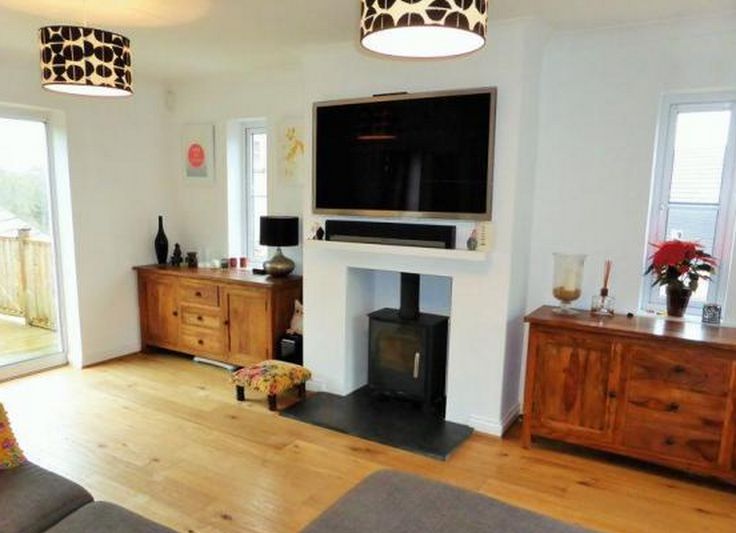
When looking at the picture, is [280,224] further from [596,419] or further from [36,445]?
[596,419]

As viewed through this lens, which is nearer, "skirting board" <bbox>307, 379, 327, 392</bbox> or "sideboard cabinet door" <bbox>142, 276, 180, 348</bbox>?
"skirting board" <bbox>307, 379, 327, 392</bbox>

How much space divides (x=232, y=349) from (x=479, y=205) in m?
2.40

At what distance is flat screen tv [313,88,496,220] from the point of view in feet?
10.1

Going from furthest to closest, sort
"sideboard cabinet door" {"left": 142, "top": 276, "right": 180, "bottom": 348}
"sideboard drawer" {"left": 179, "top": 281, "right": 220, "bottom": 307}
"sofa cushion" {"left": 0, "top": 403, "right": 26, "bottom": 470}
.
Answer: "sideboard cabinet door" {"left": 142, "top": 276, "right": 180, "bottom": 348}
"sideboard drawer" {"left": 179, "top": 281, "right": 220, "bottom": 307}
"sofa cushion" {"left": 0, "top": 403, "right": 26, "bottom": 470}

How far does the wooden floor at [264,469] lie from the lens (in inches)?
97.4

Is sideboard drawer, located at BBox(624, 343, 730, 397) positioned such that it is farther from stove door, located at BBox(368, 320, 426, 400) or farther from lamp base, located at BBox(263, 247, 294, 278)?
lamp base, located at BBox(263, 247, 294, 278)

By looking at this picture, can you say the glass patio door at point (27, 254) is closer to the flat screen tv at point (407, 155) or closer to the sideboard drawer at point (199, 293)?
the sideboard drawer at point (199, 293)

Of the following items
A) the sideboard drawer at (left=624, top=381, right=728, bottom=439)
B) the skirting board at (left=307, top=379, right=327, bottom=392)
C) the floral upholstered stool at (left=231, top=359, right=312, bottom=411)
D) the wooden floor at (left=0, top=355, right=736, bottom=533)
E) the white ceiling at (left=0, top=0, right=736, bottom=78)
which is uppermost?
the white ceiling at (left=0, top=0, right=736, bottom=78)

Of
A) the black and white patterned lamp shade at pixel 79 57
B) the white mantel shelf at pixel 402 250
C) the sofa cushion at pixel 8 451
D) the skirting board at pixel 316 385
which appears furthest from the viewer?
the skirting board at pixel 316 385

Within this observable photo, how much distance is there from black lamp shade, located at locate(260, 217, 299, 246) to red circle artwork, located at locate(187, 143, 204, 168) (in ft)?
3.95

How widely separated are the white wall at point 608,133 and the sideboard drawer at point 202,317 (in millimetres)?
2525

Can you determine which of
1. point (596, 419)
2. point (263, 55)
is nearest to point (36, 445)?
point (263, 55)

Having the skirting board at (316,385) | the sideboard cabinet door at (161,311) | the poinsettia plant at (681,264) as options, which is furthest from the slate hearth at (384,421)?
the sideboard cabinet door at (161,311)

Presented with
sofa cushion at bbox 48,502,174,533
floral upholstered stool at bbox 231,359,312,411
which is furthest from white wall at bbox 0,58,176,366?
sofa cushion at bbox 48,502,174,533
